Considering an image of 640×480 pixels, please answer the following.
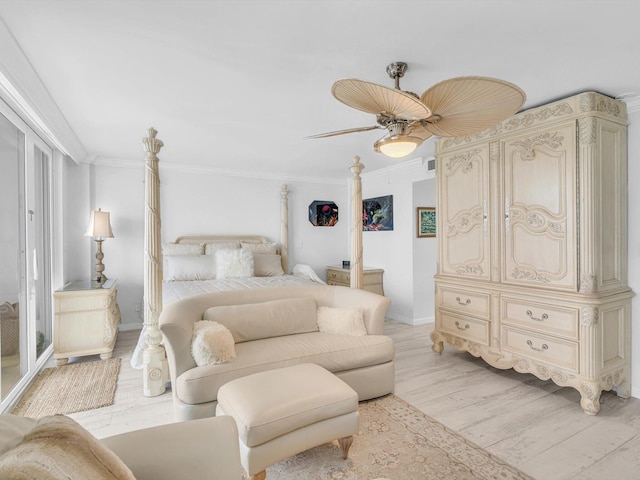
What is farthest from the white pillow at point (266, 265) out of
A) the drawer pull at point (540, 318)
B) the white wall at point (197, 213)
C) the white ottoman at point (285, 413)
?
the drawer pull at point (540, 318)

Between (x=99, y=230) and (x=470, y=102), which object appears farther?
(x=99, y=230)

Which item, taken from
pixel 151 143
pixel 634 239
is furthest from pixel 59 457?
pixel 634 239

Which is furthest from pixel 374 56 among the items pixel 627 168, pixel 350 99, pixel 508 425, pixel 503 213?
pixel 508 425

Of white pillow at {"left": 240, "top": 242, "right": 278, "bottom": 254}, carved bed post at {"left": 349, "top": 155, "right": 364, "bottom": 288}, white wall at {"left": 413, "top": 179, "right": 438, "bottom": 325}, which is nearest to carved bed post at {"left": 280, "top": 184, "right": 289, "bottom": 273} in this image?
white pillow at {"left": 240, "top": 242, "right": 278, "bottom": 254}

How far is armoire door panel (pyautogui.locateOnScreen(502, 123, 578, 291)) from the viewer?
254 centimetres

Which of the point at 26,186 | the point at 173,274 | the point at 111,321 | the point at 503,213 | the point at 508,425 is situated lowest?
the point at 508,425

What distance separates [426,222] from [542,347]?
97.4 inches

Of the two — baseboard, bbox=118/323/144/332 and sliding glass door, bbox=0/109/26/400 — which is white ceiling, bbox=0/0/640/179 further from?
baseboard, bbox=118/323/144/332

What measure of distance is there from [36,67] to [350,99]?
1.99 metres

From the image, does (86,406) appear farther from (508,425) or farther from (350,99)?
(508,425)

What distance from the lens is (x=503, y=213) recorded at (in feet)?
9.77

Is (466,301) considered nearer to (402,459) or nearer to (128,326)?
(402,459)

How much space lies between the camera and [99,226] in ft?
13.2

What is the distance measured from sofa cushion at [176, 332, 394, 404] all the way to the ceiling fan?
147cm
